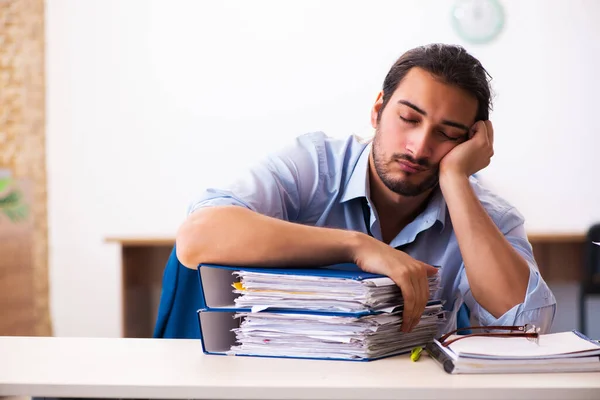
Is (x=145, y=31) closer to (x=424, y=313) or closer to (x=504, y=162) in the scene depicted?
(x=504, y=162)

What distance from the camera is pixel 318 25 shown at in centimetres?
465

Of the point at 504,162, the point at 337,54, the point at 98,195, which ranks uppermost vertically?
the point at 337,54

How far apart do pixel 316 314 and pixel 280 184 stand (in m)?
0.55

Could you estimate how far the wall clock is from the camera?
4.50 meters

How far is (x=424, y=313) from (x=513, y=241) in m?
0.45

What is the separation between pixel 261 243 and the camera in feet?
3.73

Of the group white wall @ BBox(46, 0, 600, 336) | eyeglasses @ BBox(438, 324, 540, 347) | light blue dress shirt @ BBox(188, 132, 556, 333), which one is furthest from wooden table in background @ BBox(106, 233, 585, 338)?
eyeglasses @ BBox(438, 324, 540, 347)

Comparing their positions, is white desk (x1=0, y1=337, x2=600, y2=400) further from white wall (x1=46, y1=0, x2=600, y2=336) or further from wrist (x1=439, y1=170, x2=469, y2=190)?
white wall (x1=46, y1=0, x2=600, y2=336)

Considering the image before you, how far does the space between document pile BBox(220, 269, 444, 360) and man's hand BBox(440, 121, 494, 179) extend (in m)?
0.44

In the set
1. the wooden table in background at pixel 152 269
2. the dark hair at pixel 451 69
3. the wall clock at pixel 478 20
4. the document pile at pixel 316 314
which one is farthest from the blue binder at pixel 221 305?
the wall clock at pixel 478 20

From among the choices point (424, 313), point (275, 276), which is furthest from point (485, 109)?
point (275, 276)

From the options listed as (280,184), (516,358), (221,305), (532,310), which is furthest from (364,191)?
(516,358)

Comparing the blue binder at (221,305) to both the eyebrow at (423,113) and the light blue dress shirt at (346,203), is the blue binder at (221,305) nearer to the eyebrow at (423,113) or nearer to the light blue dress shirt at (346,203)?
the light blue dress shirt at (346,203)

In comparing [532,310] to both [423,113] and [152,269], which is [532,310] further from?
[152,269]
